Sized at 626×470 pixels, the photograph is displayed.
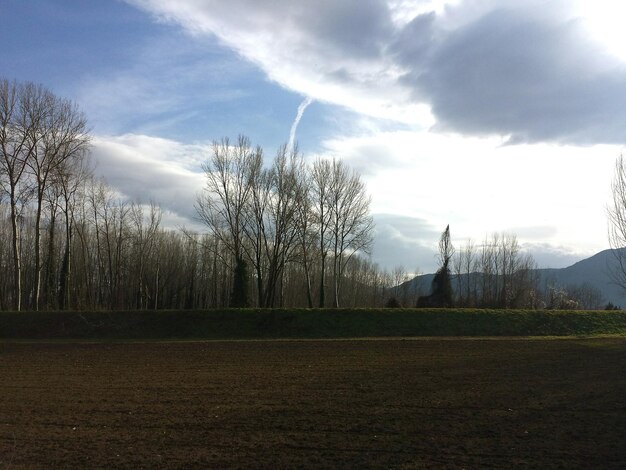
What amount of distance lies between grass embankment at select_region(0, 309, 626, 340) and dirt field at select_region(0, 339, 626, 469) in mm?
12571

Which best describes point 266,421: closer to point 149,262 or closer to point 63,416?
point 63,416

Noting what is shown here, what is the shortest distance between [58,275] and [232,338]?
95.2ft

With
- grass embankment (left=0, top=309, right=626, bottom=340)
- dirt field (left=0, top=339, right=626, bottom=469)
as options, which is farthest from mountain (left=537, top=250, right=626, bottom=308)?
dirt field (left=0, top=339, right=626, bottom=469)

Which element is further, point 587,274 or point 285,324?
point 587,274

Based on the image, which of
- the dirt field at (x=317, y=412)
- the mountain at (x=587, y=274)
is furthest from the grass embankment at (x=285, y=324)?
the mountain at (x=587, y=274)

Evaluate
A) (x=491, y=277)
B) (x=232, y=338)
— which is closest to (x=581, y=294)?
(x=491, y=277)

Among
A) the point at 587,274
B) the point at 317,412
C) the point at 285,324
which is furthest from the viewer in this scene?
the point at 587,274

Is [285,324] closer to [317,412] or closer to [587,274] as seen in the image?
[317,412]

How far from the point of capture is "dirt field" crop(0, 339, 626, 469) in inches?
328

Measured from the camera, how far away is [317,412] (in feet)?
37.6

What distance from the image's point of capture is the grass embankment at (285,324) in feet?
114

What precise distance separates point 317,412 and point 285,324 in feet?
80.2

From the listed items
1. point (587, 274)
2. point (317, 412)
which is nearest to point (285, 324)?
point (317, 412)

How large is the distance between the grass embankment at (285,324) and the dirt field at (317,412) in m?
12.6
